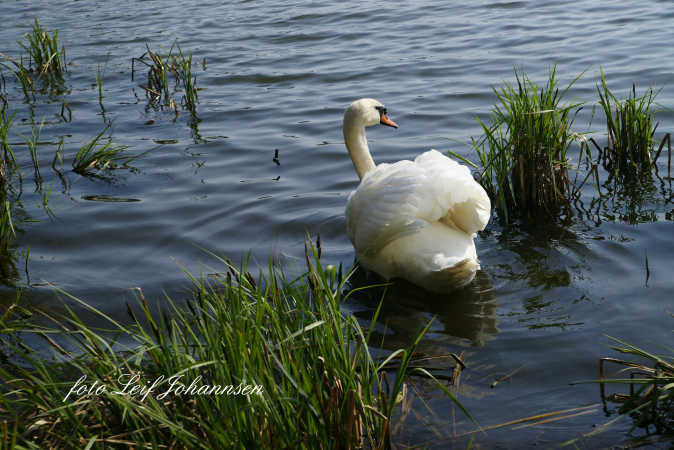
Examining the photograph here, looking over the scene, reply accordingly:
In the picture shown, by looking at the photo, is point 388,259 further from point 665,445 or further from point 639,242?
point 665,445

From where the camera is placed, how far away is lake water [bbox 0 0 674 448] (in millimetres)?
3805

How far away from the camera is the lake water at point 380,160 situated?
12.5 feet

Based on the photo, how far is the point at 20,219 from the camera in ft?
18.8

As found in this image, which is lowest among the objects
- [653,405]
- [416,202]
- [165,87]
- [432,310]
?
[432,310]

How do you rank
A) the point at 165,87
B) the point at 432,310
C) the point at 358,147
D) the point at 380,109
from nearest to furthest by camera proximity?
the point at 432,310
the point at 358,147
the point at 380,109
the point at 165,87

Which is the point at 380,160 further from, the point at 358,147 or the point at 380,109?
the point at 358,147

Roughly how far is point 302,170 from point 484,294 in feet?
9.73

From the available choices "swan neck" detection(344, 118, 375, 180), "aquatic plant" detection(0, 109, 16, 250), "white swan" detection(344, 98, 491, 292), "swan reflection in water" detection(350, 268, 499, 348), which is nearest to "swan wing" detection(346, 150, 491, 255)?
"white swan" detection(344, 98, 491, 292)

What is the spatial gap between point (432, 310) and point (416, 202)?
75 centimetres

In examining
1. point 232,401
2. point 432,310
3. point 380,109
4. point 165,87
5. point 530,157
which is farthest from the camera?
point 165,87

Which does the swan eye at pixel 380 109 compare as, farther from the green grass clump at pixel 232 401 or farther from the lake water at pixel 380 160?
the green grass clump at pixel 232 401

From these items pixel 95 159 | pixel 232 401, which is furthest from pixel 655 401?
pixel 95 159

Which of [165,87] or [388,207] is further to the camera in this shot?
[165,87]

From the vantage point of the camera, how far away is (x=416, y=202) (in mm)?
4098
